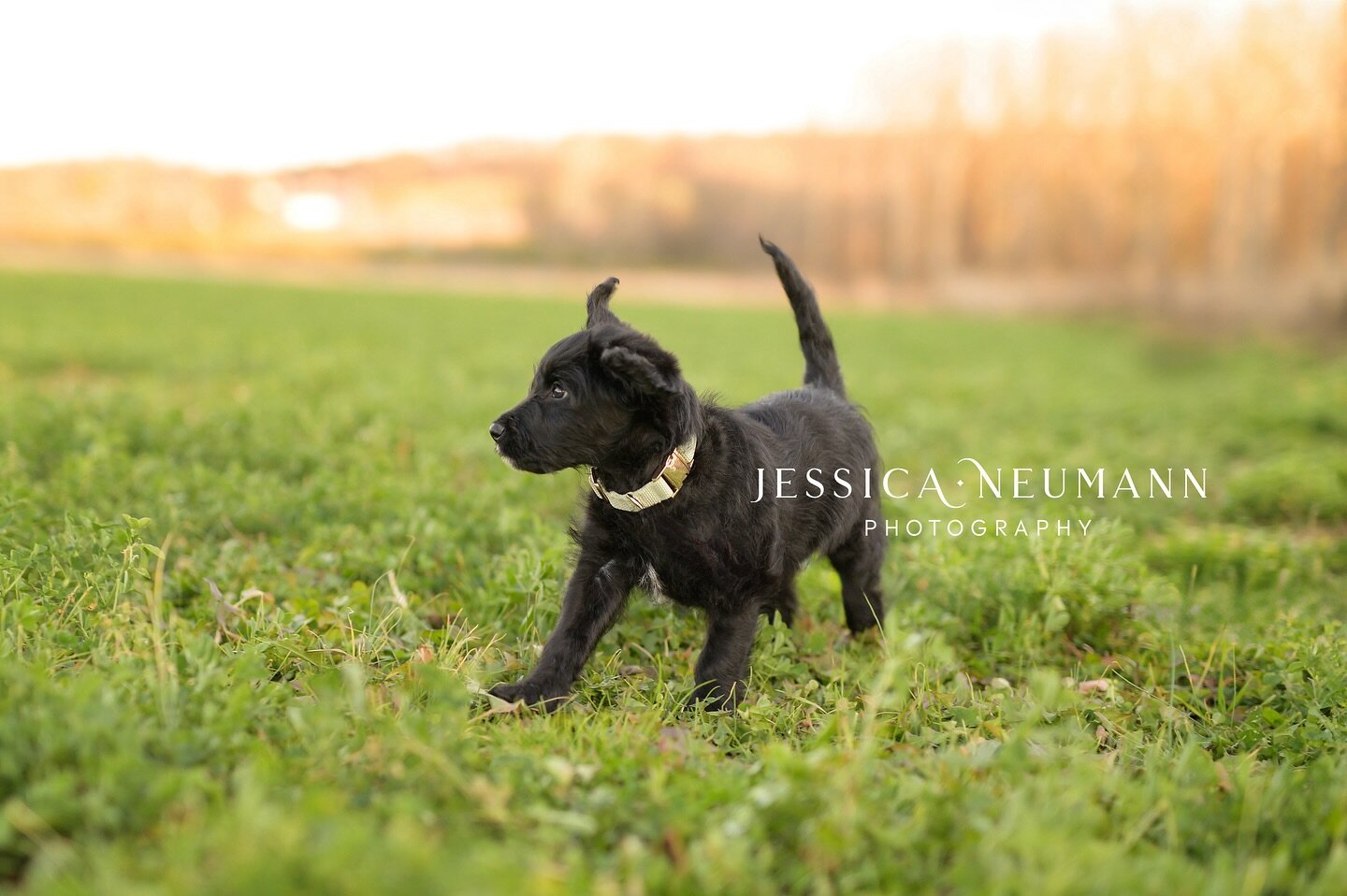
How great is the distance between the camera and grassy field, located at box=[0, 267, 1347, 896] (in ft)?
7.10

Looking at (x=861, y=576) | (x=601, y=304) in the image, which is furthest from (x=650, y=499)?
(x=861, y=576)

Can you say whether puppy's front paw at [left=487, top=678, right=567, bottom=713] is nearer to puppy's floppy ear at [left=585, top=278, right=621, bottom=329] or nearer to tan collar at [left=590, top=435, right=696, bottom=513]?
tan collar at [left=590, top=435, right=696, bottom=513]

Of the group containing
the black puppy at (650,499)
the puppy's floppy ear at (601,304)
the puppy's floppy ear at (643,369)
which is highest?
the puppy's floppy ear at (601,304)

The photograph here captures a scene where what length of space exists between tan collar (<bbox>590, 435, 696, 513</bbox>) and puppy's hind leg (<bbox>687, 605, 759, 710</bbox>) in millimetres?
511

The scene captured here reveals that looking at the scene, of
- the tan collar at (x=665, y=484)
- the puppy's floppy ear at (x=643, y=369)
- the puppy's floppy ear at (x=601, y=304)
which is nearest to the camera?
the puppy's floppy ear at (x=643, y=369)

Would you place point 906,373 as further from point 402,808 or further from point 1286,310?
point 402,808

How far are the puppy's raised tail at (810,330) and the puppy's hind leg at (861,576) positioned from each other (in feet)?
2.62

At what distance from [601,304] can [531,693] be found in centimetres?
155

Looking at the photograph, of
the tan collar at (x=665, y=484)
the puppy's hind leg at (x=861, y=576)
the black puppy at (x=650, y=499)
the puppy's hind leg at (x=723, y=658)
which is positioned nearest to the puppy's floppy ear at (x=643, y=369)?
the black puppy at (x=650, y=499)

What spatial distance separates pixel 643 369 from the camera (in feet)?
10.8

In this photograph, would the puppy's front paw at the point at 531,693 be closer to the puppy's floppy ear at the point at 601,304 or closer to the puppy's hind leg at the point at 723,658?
the puppy's hind leg at the point at 723,658

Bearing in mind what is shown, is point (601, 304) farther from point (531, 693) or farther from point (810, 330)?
point (531, 693)

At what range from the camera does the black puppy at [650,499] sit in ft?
11.4

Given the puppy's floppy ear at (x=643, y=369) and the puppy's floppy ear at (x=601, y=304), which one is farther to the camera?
the puppy's floppy ear at (x=601, y=304)
